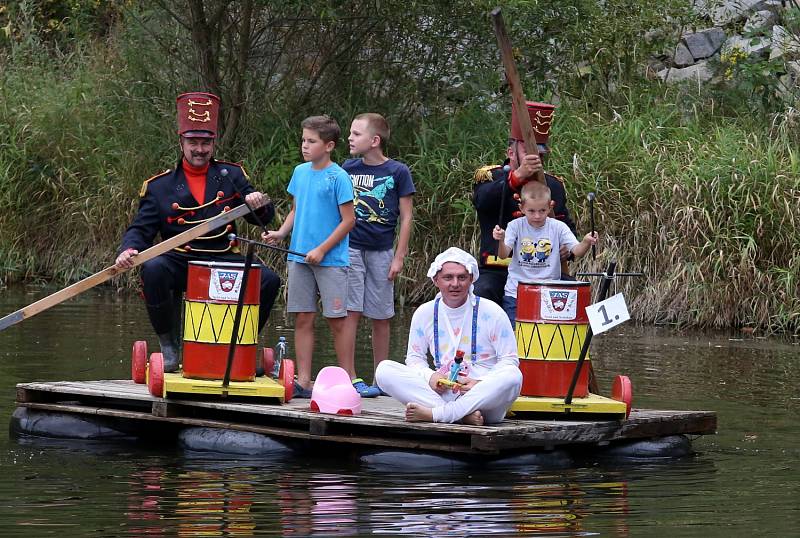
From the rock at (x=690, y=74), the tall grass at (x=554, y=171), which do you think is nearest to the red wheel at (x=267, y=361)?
the tall grass at (x=554, y=171)

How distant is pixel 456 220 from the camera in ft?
56.2

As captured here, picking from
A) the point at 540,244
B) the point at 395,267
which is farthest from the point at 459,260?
the point at 395,267

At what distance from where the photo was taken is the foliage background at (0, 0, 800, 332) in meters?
16.1

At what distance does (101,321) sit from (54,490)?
7.69m

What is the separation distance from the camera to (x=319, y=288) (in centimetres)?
965

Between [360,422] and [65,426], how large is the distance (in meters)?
1.98

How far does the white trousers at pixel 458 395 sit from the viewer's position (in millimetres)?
8242

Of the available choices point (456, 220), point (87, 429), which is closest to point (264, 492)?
point (87, 429)

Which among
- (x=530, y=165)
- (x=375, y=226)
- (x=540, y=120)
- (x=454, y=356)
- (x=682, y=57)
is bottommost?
(x=454, y=356)

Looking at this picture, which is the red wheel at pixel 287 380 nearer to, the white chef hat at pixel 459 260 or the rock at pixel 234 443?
the rock at pixel 234 443

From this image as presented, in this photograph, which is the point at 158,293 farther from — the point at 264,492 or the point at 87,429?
the point at 264,492

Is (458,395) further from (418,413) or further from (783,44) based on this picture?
(783,44)

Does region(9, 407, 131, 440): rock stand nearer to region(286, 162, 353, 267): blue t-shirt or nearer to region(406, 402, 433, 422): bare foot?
region(286, 162, 353, 267): blue t-shirt

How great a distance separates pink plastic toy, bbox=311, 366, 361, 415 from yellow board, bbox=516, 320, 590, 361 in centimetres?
98
